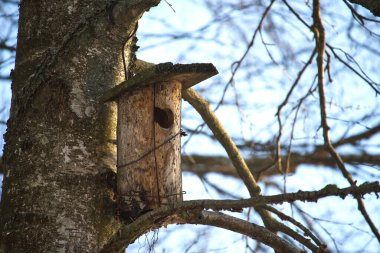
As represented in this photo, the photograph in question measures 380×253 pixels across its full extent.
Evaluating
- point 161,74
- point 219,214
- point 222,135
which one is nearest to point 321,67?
point 222,135

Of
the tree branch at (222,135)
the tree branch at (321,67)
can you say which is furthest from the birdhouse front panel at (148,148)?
the tree branch at (321,67)

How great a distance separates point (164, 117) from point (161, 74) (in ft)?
0.81

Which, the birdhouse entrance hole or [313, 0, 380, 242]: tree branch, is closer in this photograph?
the birdhouse entrance hole

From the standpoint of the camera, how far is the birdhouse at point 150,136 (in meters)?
2.53

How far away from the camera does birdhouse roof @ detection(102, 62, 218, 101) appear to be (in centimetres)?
253

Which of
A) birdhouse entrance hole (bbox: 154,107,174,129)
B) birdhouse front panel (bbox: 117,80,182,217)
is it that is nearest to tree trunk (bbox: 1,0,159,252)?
birdhouse front panel (bbox: 117,80,182,217)

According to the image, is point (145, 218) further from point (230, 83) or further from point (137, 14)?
point (230, 83)

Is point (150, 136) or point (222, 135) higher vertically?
point (222, 135)

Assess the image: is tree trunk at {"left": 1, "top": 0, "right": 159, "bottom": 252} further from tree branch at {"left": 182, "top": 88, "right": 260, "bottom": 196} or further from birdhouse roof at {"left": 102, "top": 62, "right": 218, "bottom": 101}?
tree branch at {"left": 182, "top": 88, "right": 260, "bottom": 196}

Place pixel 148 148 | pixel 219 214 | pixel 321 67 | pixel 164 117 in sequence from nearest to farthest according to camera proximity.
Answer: pixel 219 214, pixel 148 148, pixel 164 117, pixel 321 67

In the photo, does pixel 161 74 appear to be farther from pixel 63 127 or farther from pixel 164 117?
pixel 63 127

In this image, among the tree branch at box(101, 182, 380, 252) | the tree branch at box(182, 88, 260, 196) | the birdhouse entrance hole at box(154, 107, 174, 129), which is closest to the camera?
the tree branch at box(101, 182, 380, 252)

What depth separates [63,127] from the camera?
8.17ft

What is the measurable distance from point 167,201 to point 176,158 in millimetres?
188
